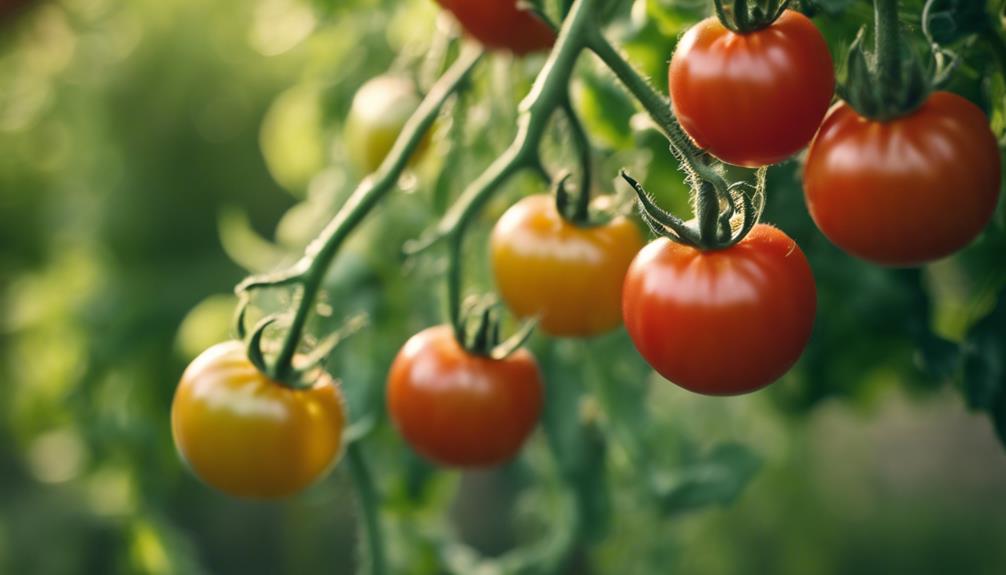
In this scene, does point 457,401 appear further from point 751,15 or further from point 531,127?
point 751,15

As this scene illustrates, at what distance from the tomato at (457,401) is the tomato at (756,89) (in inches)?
11.4

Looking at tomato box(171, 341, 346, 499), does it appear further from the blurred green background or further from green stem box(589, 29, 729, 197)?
green stem box(589, 29, 729, 197)

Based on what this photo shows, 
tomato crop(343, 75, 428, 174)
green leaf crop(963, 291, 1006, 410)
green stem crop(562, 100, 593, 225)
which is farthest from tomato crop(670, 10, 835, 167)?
tomato crop(343, 75, 428, 174)

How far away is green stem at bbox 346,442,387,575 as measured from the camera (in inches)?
33.8

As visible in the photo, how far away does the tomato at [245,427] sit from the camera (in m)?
0.67

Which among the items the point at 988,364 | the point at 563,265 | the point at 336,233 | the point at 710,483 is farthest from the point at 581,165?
the point at 710,483

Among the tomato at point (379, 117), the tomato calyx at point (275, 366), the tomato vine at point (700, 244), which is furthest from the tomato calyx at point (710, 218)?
the tomato at point (379, 117)

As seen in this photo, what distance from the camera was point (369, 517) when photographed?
2.81 ft

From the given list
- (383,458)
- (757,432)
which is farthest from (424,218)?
(757,432)

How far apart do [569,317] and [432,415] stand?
0.12 meters

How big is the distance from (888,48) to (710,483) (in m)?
0.56

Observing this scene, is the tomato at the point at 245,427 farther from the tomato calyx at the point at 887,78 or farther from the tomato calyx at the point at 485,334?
the tomato calyx at the point at 887,78

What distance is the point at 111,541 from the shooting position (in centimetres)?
251

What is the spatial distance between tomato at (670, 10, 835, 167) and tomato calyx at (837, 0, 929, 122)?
1 centimetres
